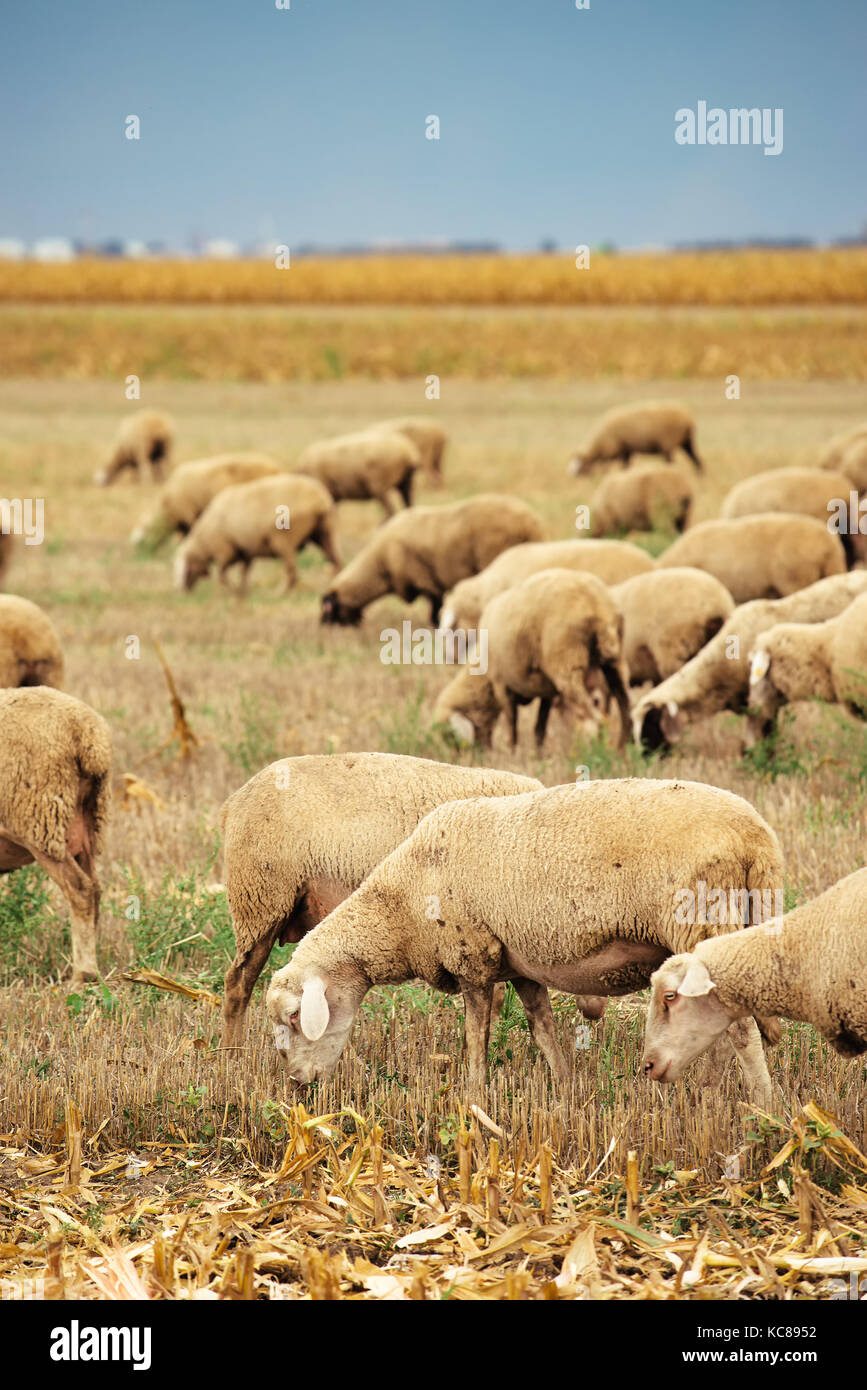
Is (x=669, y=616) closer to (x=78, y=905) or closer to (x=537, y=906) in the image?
(x=78, y=905)

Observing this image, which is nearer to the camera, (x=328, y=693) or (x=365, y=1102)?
(x=365, y=1102)

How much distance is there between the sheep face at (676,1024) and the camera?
Answer: 471cm

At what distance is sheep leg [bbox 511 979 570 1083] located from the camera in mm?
5383

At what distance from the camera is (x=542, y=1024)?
5.54 m

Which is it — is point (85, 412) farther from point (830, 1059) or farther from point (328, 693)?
point (830, 1059)

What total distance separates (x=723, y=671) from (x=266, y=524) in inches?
324

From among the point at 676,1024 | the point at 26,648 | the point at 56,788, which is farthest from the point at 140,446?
the point at 676,1024

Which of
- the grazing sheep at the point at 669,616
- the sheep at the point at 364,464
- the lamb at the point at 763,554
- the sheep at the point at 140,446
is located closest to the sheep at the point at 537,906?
the grazing sheep at the point at 669,616

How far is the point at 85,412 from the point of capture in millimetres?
37969

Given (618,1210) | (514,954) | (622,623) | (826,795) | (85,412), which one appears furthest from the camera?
(85,412)

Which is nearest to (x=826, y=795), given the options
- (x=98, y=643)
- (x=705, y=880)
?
(x=705, y=880)

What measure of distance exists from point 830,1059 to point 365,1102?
171cm

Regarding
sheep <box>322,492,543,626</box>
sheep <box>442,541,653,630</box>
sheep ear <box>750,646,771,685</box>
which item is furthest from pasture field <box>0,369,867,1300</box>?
sheep <box>322,492,543,626</box>

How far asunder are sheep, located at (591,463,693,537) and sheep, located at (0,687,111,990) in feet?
40.1
